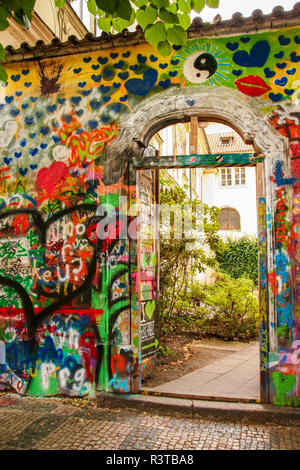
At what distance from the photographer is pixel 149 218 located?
6.10 meters

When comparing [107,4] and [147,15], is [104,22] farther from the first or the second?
[107,4]

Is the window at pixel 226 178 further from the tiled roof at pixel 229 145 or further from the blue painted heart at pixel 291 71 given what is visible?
the blue painted heart at pixel 291 71

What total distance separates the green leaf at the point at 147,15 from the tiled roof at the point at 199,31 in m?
1.41

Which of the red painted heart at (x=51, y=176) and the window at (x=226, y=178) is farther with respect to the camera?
the window at (x=226, y=178)

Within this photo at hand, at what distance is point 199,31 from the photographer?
507cm

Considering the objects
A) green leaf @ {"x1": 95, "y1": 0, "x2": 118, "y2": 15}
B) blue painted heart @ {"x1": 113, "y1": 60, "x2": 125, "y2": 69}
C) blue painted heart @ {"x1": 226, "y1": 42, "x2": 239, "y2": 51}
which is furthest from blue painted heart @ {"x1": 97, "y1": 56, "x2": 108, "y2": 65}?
green leaf @ {"x1": 95, "y1": 0, "x2": 118, "y2": 15}

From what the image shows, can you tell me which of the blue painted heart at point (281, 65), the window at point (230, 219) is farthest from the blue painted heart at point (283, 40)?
the window at point (230, 219)

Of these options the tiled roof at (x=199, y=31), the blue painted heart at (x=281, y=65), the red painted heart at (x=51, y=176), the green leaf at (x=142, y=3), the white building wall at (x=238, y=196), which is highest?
the white building wall at (x=238, y=196)

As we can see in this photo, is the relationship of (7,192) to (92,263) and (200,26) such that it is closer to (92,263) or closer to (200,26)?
(92,263)

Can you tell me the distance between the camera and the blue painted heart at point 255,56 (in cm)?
496

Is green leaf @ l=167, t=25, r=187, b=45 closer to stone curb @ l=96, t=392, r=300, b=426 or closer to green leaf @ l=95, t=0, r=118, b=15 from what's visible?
green leaf @ l=95, t=0, r=118, b=15

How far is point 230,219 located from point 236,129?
25.3 m

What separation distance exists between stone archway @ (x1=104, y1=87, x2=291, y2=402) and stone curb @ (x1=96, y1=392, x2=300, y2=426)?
20 centimetres
